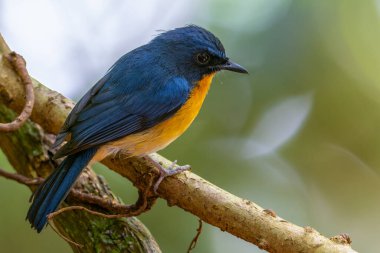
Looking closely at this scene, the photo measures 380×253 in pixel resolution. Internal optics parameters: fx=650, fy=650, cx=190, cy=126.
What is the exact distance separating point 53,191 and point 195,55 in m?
1.36

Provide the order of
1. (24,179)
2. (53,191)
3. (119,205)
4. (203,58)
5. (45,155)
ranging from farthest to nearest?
1. (203,58)
2. (45,155)
3. (24,179)
4. (119,205)
5. (53,191)

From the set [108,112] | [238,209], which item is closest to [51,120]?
[108,112]

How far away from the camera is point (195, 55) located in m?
4.22

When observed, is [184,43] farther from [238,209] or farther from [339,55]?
[339,55]

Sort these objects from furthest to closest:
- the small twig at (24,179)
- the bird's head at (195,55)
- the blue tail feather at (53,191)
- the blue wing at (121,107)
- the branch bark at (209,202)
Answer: the bird's head at (195,55) → the small twig at (24,179) → the blue wing at (121,107) → the blue tail feather at (53,191) → the branch bark at (209,202)

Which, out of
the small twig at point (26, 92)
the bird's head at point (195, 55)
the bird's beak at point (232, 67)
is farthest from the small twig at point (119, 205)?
the bird's beak at point (232, 67)

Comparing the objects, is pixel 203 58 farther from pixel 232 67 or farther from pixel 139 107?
pixel 139 107

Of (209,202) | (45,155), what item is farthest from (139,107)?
(209,202)

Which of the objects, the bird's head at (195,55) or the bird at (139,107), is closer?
the bird at (139,107)

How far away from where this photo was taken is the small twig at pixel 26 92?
3.58 m

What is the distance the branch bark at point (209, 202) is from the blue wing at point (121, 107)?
0.20 m

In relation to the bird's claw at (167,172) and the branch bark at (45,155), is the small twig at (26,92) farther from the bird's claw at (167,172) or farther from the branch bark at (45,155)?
the bird's claw at (167,172)

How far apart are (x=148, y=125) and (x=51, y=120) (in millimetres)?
587

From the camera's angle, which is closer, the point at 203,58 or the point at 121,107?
the point at 121,107
